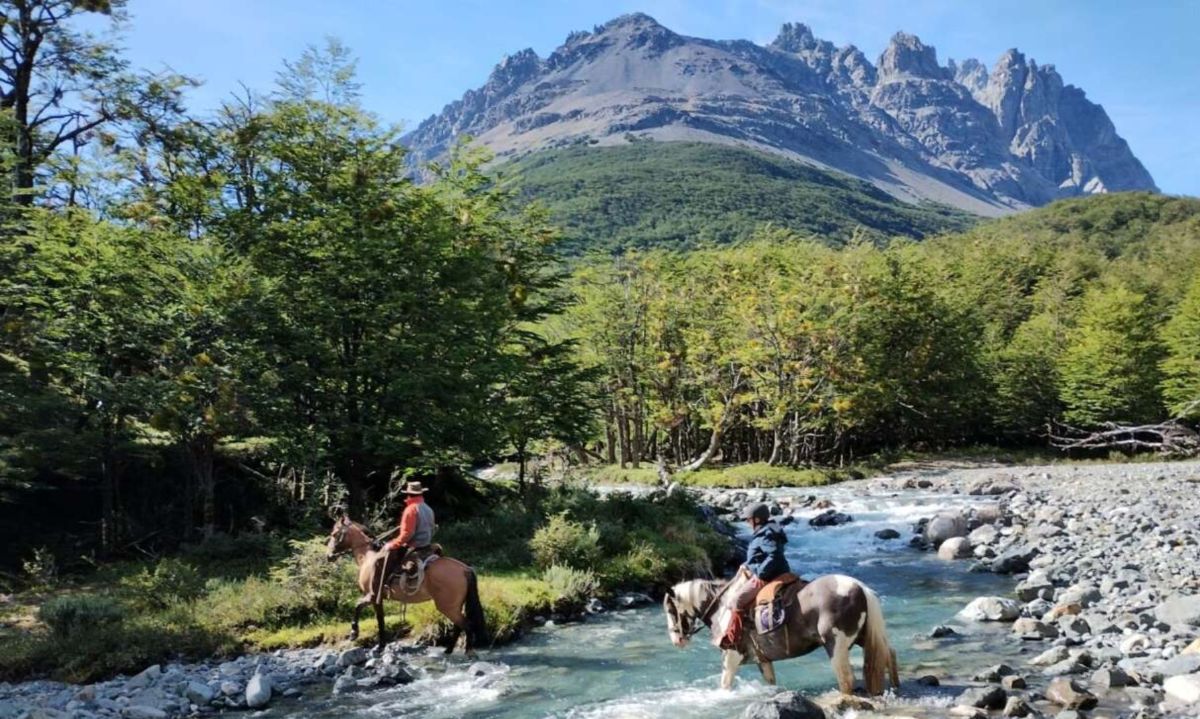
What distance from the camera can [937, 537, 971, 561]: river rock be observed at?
21641 mm

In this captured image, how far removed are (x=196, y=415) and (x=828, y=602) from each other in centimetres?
1474

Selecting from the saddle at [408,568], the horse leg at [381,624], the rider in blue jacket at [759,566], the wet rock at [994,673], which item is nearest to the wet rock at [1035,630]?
the wet rock at [994,673]

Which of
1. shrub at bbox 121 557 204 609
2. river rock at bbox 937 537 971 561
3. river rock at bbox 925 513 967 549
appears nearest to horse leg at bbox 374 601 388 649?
shrub at bbox 121 557 204 609

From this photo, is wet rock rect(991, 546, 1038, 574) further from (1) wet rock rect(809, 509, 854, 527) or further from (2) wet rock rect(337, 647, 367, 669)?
(2) wet rock rect(337, 647, 367, 669)

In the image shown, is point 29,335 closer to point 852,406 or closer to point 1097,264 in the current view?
point 852,406

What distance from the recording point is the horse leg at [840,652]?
9867mm

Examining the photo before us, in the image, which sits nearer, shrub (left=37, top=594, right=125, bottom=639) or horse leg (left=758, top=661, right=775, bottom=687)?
horse leg (left=758, top=661, right=775, bottom=687)

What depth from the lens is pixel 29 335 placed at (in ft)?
53.2

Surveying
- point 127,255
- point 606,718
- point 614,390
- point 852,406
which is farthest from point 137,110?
point 852,406

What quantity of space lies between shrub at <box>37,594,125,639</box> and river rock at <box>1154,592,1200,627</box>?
17366 millimetres

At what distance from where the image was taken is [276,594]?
14.5 meters

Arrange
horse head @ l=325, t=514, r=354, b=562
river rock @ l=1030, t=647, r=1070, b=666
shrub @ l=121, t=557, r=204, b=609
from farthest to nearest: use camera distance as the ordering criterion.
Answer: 1. shrub @ l=121, t=557, r=204, b=609
2. horse head @ l=325, t=514, r=354, b=562
3. river rock @ l=1030, t=647, r=1070, b=666

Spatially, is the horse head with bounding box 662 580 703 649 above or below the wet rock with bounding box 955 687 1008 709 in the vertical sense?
above

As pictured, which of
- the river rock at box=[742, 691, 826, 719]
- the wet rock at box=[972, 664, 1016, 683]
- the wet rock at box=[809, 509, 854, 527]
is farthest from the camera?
the wet rock at box=[809, 509, 854, 527]
